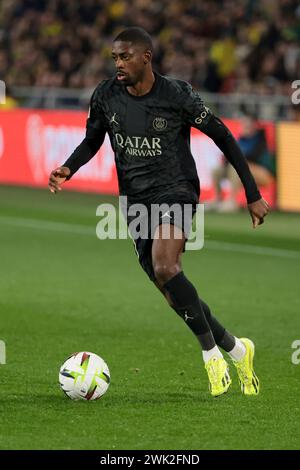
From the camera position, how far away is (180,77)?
72.9 feet

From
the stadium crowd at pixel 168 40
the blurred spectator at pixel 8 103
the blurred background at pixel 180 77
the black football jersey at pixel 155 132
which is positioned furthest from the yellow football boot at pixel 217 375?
the blurred spectator at pixel 8 103

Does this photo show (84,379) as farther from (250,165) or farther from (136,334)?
(250,165)

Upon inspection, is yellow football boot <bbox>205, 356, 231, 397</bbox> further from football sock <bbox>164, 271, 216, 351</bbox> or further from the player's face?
the player's face

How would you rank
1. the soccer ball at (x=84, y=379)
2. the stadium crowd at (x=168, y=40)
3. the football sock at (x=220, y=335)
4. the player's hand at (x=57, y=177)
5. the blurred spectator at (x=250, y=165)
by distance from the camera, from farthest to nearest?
the stadium crowd at (x=168, y=40), the blurred spectator at (x=250, y=165), the football sock at (x=220, y=335), the player's hand at (x=57, y=177), the soccer ball at (x=84, y=379)

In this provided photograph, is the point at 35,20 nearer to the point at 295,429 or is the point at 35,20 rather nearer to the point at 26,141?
the point at 26,141

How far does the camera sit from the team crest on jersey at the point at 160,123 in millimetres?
7168

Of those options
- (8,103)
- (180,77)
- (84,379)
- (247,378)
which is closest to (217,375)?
(247,378)

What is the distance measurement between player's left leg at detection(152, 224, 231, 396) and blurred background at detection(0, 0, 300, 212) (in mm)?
11157

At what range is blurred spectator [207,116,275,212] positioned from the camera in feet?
60.1

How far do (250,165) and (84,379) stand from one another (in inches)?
462

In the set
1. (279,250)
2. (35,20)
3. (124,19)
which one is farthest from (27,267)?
(35,20)

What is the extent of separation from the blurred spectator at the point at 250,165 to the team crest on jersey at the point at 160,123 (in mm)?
11108

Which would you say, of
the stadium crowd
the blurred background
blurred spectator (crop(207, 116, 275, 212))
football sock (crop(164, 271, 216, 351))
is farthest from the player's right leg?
the stadium crowd

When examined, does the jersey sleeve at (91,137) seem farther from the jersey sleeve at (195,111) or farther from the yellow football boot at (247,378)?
the yellow football boot at (247,378)
